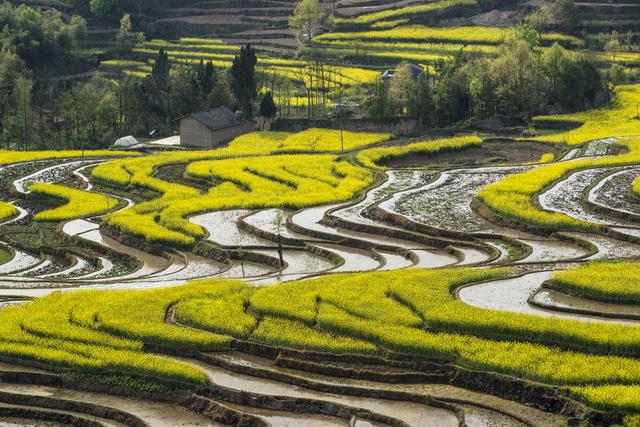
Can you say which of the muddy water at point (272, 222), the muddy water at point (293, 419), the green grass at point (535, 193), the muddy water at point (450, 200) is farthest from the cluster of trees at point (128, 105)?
the muddy water at point (293, 419)

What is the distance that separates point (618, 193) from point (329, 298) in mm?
21657

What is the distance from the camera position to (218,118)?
3275 inches

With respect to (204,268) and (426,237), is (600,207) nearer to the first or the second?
(426,237)

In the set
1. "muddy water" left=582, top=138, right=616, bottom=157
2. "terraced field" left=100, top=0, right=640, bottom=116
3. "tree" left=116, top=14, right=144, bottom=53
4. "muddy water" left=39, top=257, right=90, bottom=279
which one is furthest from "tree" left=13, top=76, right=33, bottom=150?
"muddy water" left=39, top=257, right=90, bottom=279

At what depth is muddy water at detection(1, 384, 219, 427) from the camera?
27.5 m

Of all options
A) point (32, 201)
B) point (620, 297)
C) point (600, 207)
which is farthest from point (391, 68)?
point (620, 297)

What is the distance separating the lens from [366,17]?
387 ft

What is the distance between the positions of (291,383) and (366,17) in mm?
91837

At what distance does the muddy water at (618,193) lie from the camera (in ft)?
160

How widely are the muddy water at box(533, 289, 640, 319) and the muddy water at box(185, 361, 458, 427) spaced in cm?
723

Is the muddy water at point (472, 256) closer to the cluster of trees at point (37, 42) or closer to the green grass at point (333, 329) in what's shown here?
the green grass at point (333, 329)

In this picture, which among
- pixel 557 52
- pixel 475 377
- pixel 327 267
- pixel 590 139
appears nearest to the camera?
pixel 475 377

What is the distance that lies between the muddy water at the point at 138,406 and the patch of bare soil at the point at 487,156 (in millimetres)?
39776

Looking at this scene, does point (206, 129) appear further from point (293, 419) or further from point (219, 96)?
point (293, 419)
